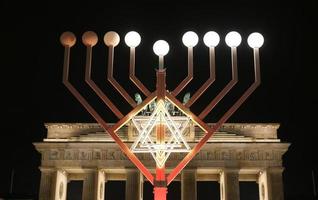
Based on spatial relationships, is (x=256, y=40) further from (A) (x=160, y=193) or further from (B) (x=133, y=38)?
(A) (x=160, y=193)

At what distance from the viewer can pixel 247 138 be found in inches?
1156

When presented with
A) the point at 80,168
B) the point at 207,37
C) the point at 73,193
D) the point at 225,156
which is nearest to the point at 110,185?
the point at 73,193

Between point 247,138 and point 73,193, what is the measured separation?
15119 mm

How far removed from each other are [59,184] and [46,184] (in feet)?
3.58

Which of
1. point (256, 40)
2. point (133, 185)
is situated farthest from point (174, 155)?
point (256, 40)

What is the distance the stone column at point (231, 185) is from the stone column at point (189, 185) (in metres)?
1.75

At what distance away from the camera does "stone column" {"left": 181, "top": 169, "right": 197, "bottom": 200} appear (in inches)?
1123

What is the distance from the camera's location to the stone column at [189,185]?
2853 cm

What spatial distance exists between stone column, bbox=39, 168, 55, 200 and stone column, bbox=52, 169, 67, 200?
188 millimetres

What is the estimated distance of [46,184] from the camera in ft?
94.3

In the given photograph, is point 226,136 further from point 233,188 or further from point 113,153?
point 113,153

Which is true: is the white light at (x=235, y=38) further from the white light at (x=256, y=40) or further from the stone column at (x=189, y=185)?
the stone column at (x=189, y=185)

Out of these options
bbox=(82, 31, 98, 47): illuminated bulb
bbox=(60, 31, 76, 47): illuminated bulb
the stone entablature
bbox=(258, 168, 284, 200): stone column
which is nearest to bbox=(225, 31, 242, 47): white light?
bbox=(82, 31, 98, 47): illuminated bulb

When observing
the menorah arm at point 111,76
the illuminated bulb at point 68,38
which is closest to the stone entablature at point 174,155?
the menorah arm at point 111,76
